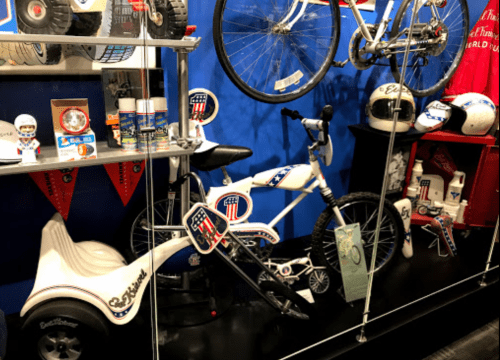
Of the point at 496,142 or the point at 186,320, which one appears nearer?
the point at 186,320

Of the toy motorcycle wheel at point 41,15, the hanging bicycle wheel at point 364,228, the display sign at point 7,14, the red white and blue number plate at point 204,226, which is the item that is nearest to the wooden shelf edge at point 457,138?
the hanging bicycle wheel at point 364,228

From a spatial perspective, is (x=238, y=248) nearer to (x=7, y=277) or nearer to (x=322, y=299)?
(x=322, y=299)

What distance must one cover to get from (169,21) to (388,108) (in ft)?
4.18

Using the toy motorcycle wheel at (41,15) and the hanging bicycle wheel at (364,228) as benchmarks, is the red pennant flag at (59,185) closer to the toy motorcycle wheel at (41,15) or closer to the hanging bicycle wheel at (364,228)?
the toy motorcycle wheel at (41,15)

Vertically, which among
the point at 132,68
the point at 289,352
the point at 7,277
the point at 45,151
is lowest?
the point at 289,352

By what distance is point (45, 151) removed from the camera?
1.44 meters

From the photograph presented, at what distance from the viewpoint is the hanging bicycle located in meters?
1.82

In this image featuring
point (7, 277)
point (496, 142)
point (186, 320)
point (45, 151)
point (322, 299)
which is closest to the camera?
point (45, 151)

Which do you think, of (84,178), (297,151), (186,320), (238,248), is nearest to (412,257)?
(297,151)

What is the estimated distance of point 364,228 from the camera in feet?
7.44

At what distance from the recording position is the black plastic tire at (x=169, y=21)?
1.35 metres

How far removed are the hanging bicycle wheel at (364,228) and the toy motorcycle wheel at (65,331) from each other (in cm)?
120

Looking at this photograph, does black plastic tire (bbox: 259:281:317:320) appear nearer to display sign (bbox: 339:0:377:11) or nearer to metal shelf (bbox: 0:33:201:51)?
metal shelf (bbox: 0:33:201:51)

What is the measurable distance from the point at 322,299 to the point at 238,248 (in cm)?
57
